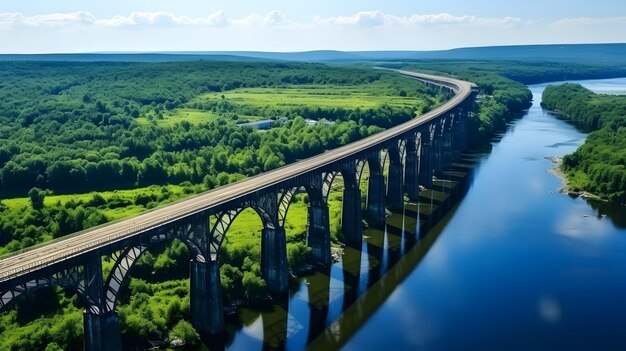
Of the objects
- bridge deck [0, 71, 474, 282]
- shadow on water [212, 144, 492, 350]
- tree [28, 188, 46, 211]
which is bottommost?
shadow on water [212, 144, 492, 350]

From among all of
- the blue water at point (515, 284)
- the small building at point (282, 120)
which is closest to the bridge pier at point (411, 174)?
the blue water at point (515, 284)

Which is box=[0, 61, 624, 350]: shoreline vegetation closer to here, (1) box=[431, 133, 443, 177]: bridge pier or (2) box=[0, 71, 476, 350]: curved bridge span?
(2) box=[0, 71, 476, 350]: curved bridge span

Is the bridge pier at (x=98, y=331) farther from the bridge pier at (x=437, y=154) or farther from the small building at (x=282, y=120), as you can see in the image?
the small building at (x=282, y=120)

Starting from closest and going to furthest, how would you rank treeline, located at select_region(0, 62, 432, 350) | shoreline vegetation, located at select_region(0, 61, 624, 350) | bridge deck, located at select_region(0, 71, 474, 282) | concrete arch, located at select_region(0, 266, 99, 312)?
concrete arch, located at select_region(0, 266, 99, 312)
bridge deck, located at select_region(0, 71, 474, 282)
treeline, located at select_region(0, 62, 432, 350)
shoreline vegetation, located at select_region(0, 61, 624, 350)

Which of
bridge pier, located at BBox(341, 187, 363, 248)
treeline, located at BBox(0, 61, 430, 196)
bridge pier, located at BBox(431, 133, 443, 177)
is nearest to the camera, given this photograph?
bridge pier, located at BBox(341, 187, 363, 248)

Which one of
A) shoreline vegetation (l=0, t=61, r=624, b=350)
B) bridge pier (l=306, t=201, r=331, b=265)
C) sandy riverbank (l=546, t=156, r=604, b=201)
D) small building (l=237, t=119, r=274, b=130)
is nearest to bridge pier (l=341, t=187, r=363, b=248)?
shoreline vegetation (l=0, t=61, r=624, b=350)

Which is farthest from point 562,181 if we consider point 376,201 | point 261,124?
point 261,124
